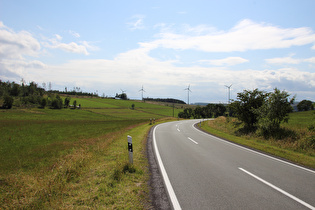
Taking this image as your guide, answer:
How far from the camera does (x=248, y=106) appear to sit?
70.9 ft

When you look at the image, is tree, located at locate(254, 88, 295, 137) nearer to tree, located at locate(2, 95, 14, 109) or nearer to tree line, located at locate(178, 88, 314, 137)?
tree line, located at locate(178, 88, 314, 137)

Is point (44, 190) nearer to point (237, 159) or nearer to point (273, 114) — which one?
point (237, 159)

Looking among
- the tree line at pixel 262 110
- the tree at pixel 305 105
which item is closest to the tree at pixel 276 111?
the tree line at pixel 262 110

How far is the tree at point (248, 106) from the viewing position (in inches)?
839

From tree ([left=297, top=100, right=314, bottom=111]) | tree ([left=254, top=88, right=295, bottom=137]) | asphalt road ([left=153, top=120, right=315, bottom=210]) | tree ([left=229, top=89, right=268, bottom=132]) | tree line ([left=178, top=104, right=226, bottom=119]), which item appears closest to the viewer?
asphalt road ([left=153, top=120, right=315, bottom=210])

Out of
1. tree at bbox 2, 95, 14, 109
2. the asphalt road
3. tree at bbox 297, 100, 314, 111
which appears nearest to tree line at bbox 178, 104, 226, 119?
tree at bbox 297, 100, 314, 111

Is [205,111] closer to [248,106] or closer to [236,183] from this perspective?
[248,106]

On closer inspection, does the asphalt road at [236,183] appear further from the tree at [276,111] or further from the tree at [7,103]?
the tree at [7,103]

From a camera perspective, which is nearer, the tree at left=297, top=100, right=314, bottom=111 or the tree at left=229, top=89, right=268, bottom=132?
the tree at left=229, top=89, right=268, bottom=132

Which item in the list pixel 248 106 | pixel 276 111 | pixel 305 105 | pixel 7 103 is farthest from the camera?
pixel 7 103

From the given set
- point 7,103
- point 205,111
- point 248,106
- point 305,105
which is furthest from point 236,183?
point 205,111

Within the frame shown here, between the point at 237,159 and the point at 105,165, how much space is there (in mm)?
5806

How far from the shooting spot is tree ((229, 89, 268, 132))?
69.9 ft

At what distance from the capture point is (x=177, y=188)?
5.16m
